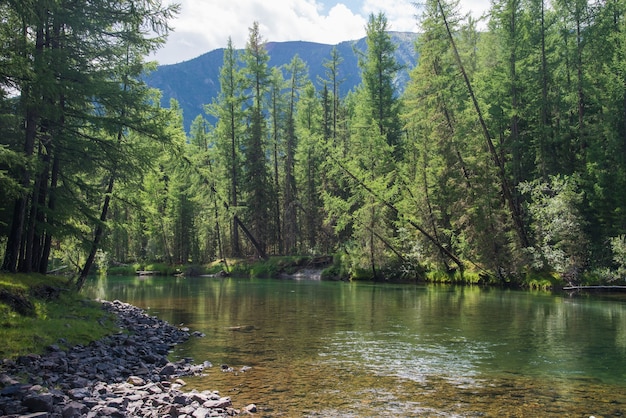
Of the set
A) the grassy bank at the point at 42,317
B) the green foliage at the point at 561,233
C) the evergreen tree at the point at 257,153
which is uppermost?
the evergreen tree at the point at 257,153

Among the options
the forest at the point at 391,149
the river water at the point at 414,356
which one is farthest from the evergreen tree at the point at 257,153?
the river water at the point at 414,356

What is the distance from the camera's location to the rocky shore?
693 centimetres

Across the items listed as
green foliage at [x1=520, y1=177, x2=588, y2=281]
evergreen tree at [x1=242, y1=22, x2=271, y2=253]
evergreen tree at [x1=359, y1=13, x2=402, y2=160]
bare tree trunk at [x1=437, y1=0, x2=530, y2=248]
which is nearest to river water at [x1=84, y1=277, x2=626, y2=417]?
green foliage at [x1=520, y1=177, x2=588, y2=281]

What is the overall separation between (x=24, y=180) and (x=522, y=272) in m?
27.1

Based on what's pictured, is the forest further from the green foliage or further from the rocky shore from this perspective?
the rocky shore

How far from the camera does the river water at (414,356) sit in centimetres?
820

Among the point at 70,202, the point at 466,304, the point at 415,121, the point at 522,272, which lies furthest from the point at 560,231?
the point at 70,202

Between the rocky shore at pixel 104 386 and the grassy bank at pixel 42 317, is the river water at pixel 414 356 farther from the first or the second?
the grassy bank at pixel 42 317

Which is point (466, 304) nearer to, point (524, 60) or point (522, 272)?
point (522, 272)

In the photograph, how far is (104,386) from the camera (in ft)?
27.3

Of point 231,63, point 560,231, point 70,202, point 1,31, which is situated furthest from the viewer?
point 231,63

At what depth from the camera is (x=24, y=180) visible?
13.9 meters

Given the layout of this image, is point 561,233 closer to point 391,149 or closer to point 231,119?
point 391,149

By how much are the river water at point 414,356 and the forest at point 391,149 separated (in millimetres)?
5953
